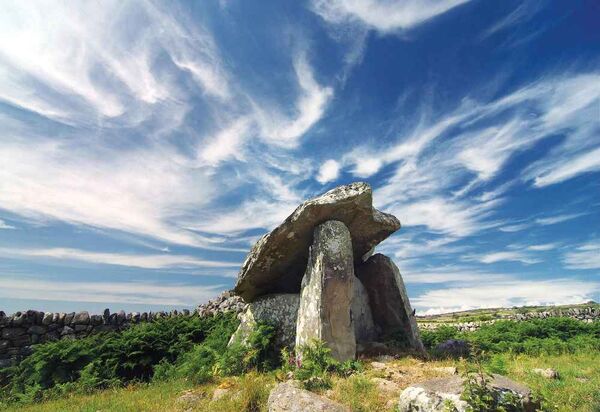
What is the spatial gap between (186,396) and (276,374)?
2108 millimetres

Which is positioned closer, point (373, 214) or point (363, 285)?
point (373, 214)

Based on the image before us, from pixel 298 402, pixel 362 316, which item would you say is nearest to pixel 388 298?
pixel 362 316

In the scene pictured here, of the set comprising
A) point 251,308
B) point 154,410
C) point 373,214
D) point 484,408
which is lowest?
point 154,410

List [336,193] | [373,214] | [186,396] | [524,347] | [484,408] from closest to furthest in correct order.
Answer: [484,408]
[186,396]
[336,193]
[373,214]
[524,347]

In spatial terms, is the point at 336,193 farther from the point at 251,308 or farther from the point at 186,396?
the point at 186,396

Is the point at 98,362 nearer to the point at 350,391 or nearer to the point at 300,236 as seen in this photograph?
the point at 300,236

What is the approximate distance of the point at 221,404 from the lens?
25.8 ft

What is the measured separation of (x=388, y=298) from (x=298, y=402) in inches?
348

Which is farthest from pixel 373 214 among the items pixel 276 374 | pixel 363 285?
pixel 276 374

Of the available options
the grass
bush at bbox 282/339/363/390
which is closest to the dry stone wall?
the grass

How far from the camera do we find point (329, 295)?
36.0 feet

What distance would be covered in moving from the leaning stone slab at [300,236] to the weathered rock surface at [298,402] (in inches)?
224

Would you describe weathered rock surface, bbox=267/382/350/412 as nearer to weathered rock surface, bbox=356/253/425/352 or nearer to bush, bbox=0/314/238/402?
bush, bbox=0/314/238/402

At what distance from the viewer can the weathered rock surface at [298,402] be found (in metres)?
6.29
